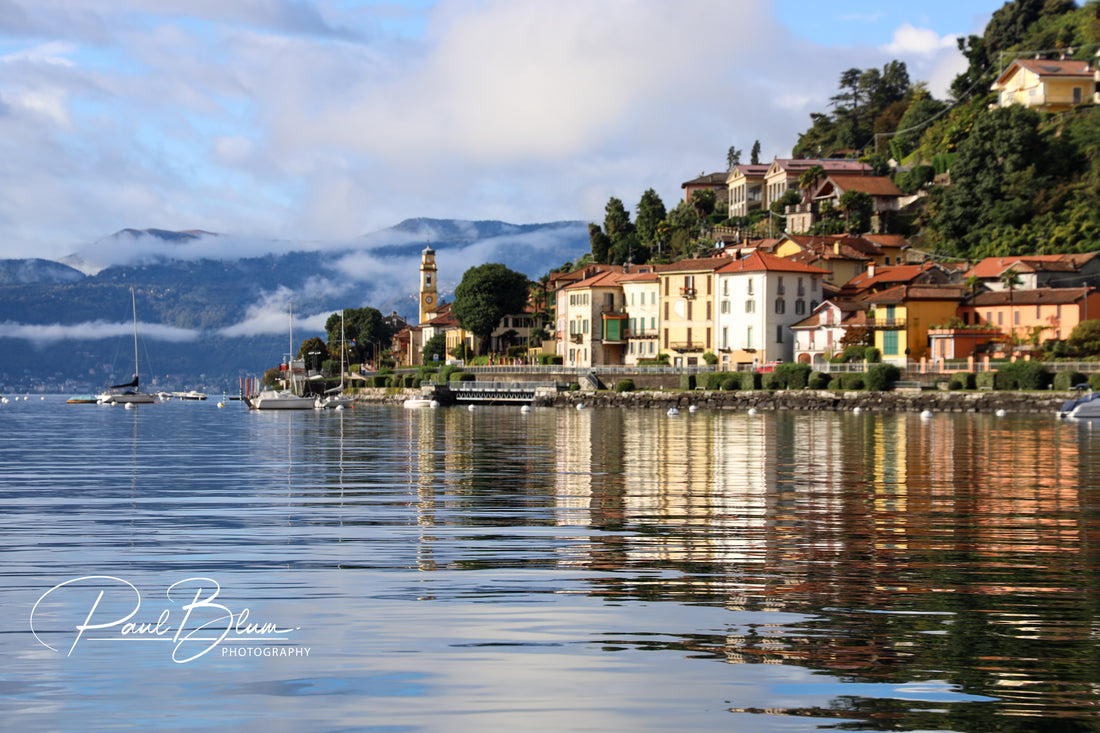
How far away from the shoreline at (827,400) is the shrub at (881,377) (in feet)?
4.93

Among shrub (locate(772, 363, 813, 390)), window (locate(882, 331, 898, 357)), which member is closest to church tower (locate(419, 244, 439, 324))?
shrub (locate(772, 363, 813, 390))

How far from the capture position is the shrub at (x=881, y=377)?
73.9m

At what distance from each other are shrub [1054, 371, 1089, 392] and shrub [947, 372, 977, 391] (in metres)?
5.16

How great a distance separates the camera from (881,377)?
73812 millimetres

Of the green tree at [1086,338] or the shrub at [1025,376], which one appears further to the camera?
the green tree at [1086,338]

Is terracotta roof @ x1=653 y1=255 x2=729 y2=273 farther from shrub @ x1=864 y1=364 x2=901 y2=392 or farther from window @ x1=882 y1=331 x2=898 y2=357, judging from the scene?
shrub @ x1=864 y1=364 x2=901 y2=392

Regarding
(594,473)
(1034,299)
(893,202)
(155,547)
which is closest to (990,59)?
(893,202)

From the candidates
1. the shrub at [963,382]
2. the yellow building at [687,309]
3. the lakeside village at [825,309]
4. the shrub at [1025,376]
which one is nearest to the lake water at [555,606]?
the shrub at [1025,376]

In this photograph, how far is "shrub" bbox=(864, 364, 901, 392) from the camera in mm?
73875

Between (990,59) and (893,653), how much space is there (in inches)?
5262

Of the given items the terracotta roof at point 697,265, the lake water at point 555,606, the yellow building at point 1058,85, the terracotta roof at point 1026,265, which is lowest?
the lake water at point 555,606

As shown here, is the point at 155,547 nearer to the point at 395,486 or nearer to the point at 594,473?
the point at 395,486

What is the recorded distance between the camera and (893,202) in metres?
113

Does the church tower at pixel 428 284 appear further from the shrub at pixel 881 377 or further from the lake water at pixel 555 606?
the lake water at pixel 555 606
